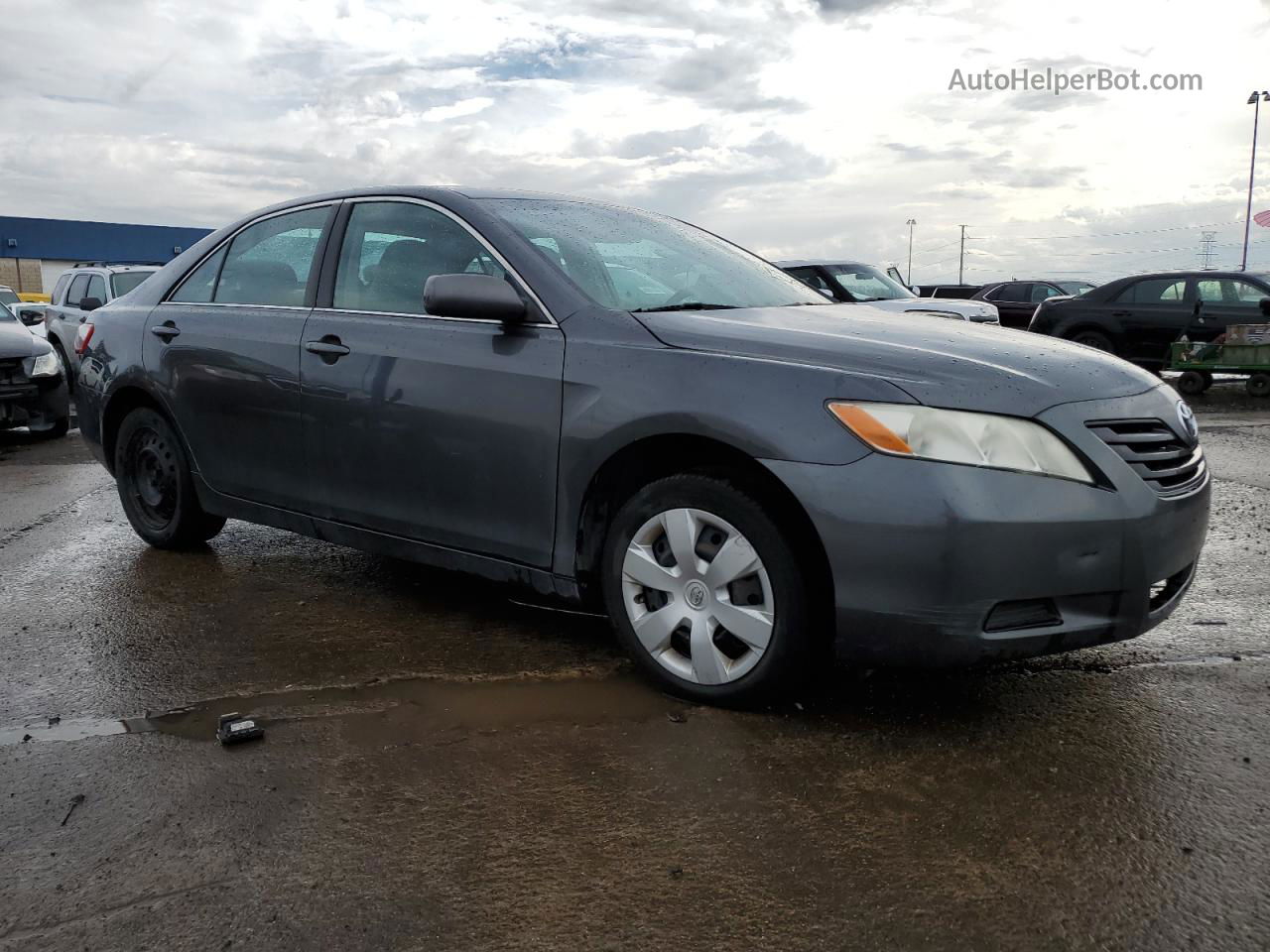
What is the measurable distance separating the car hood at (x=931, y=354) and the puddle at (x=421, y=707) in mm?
1100

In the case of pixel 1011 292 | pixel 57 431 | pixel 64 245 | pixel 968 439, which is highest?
pixel 64 245

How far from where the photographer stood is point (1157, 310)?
14.5 meters

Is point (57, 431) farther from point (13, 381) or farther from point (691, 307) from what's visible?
point (691, 307)

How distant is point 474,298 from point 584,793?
159 cm

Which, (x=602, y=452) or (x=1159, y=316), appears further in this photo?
(x=1159, y=316)

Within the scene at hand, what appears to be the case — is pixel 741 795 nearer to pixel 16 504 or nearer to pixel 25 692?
pixel 25 692

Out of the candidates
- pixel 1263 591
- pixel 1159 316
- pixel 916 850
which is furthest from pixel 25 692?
pixel 1159 316

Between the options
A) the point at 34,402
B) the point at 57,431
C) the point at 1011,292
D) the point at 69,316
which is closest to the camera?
the point at 34,402

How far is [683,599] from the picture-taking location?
3240mm

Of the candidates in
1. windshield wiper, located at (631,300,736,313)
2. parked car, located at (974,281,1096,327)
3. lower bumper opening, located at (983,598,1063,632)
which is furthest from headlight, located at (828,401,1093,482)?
parked car, located at (974,281,1096,327)

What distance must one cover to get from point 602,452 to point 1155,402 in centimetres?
161

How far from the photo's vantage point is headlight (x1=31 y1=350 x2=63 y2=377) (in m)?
10.3

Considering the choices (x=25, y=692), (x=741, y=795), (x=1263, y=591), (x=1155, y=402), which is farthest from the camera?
(x=1263, y=591)

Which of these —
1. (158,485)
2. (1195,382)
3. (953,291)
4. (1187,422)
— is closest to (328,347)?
(158,485)
